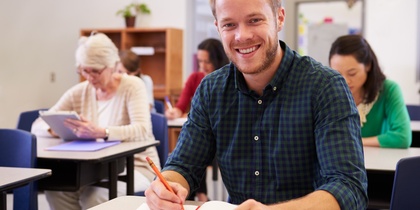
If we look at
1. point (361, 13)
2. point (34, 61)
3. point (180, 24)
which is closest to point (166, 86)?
point (180, 24)

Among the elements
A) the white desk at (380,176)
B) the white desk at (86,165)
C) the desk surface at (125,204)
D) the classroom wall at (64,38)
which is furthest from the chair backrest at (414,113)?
the desk surface at (125,204)

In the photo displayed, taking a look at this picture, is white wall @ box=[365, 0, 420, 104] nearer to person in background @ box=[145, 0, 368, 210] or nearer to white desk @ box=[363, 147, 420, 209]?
white desk @ box=[363, 147, 420, 209]

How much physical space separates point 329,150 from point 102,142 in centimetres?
183

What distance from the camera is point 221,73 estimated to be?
1.73 metres

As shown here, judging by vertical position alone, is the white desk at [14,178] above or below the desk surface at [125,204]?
below

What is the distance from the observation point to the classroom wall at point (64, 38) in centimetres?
584

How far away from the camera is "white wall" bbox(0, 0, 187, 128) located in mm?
6579

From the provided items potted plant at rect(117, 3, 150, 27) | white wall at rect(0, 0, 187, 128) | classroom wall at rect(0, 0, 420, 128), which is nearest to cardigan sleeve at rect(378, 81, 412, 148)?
classroom wall at rect(0, 0, 420, 128)

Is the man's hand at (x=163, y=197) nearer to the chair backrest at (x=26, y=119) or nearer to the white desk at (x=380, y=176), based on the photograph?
the white desk at (x=380, y=176)

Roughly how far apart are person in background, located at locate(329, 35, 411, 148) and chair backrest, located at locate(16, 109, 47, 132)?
196 centimetres

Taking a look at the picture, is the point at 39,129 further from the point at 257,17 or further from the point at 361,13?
the point at 361,13

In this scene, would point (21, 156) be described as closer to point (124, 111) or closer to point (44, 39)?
point (124, 111)

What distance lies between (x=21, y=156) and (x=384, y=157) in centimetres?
167

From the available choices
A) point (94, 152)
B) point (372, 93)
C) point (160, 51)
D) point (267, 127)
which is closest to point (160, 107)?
point (94, 152)
